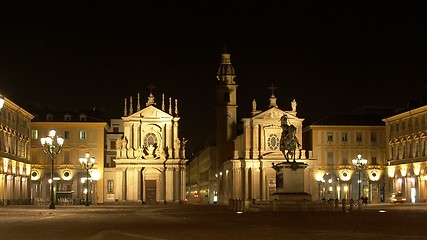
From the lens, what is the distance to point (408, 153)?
327 ft

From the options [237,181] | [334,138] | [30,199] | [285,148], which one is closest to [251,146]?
[237,181]

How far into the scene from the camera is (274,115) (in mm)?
111375

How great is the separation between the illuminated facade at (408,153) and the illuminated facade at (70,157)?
1534 inches

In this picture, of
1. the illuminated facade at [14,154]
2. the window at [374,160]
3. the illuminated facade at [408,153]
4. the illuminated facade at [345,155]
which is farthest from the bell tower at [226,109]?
the illuminated facade at [14,154]

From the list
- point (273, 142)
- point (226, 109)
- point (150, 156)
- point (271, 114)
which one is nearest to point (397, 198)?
point (273, 142)

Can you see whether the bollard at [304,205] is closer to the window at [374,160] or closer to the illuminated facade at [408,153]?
the illuminated facade at [408,153]

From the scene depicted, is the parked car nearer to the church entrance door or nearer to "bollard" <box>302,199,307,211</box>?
the church entrance door

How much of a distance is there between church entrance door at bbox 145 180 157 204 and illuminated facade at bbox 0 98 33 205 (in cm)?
1561

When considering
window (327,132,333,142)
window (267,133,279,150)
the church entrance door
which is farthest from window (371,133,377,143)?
the church entrance door

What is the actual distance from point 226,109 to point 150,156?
2032 cm

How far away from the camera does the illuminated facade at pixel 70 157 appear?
346 ft

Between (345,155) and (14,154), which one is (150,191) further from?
(345,155)

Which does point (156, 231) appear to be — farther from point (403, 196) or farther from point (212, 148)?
point (212, 148)

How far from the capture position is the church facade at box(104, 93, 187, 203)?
105625mm
